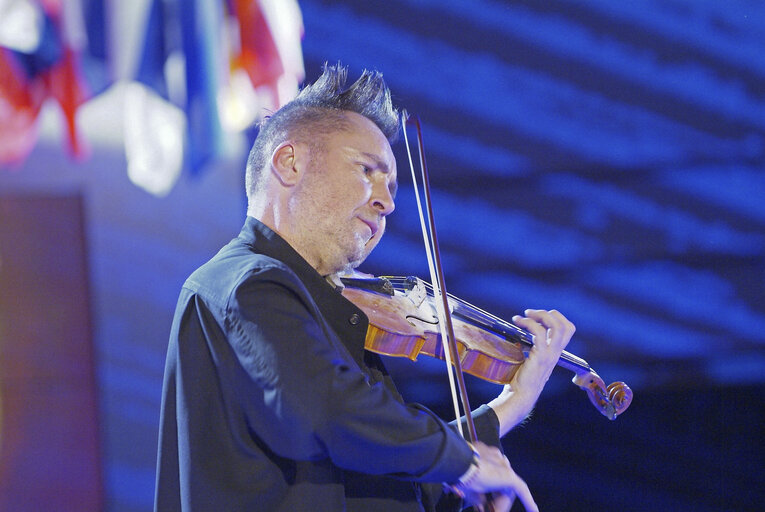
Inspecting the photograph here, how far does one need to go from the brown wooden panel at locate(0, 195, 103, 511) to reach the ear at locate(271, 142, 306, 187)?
1.94 m

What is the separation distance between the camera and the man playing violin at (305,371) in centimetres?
109

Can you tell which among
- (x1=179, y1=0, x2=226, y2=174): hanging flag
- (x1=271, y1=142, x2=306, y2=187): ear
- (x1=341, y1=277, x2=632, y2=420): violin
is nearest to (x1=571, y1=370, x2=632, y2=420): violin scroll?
(x1=341, y1=277, x2=632, y2=420): violin

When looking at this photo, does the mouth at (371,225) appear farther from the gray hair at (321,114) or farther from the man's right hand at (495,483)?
the man's right hand at (495,483)

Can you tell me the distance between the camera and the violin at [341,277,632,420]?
153 cm

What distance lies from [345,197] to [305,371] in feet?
1.43

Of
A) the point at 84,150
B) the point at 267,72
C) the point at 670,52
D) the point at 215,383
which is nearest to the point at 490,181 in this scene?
the point at 670,52

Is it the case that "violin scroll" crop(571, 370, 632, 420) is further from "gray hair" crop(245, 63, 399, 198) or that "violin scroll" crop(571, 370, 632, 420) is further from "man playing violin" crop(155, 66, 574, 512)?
"gray hair" crop(245, 63, 399, 198)

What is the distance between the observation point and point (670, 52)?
2.91 metres

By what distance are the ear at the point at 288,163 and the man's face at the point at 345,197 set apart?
0.08 ft

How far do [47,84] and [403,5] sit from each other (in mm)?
1499

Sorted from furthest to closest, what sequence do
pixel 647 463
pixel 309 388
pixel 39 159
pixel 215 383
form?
pixel 39 159 < pixel 647 463 < pixel 215 383 < pixel 309 388

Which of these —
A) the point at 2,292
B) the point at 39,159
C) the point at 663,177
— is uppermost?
the point at 663,177

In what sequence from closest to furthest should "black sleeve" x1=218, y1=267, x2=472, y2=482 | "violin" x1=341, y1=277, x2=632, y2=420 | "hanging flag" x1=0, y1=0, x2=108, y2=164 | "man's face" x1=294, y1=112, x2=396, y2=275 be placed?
"black sleeve" x1=218, y1=267, x2=472, y2=482, "man's face" x1=294, y1=112, x2=396, y2=275, "violin" x1=341, y1=277, x2=632, y2=420, "hanging flag" x1=0, y1=0, x2=108, y2=164

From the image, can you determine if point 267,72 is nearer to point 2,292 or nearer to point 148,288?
point 148,288
